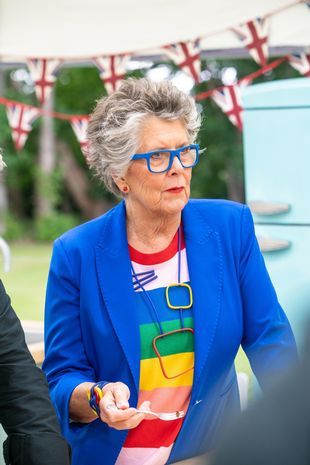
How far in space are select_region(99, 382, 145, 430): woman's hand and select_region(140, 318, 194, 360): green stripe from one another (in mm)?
202

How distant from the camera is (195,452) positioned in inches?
87.1

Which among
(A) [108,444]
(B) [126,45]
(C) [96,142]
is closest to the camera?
(A) [108,444]

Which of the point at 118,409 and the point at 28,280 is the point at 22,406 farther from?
the point at 28,280

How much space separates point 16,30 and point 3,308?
4.78m

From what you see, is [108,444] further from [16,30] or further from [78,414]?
[16,30]

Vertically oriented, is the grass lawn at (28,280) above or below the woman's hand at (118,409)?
below

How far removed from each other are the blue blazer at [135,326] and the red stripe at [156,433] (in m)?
0.03

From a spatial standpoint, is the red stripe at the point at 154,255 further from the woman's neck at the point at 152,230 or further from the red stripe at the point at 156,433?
the red stripe at the point at 156,433

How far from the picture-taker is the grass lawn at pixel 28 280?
1040cm

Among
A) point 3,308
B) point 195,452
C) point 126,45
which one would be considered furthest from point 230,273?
point 126,45

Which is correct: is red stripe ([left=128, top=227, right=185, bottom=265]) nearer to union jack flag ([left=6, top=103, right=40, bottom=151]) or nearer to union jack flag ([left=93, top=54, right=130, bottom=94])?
union jack flag ([left=93, top=54, right=130, bottom=94])

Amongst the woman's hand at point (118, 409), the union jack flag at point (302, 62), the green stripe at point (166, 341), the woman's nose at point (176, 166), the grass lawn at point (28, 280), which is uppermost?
the union jack flag at point (302, 62)

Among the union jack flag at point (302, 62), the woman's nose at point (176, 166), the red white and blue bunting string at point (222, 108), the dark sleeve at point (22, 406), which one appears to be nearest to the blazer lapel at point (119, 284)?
the woman's nose at point (176, 166)

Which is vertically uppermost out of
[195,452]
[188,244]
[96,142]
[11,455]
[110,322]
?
[96,142]
